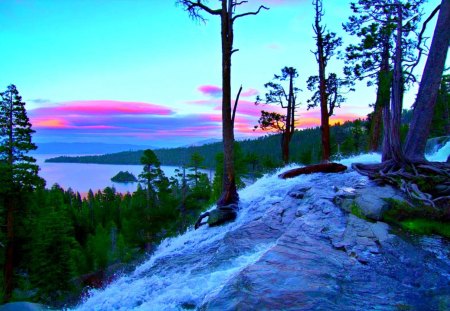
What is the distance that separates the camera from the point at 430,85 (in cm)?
981

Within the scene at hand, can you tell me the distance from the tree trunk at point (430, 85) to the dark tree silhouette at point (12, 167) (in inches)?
854

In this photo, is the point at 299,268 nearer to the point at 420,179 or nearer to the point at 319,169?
the point at 420,179

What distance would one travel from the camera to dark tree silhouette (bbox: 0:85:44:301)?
65.3ft

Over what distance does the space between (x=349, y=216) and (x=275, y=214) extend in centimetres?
203

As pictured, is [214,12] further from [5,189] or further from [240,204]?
[5,189]

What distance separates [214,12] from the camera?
11039 mm

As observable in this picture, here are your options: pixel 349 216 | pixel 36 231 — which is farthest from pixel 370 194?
pixel 36 231

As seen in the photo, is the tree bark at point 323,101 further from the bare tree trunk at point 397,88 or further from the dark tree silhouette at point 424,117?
the dark tree silhouette at point 424,117

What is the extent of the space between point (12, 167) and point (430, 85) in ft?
75.1

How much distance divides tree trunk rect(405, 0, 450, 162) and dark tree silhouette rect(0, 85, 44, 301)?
71.2 ft

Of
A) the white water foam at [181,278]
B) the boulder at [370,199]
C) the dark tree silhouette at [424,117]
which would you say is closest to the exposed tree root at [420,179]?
the dark tree silhouette at [424,117]

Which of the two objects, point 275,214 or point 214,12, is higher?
point 214,12

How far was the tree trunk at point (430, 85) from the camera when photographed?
9.74 m

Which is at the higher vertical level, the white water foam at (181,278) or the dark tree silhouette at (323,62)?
the dark tree silhouette at (323,62)
